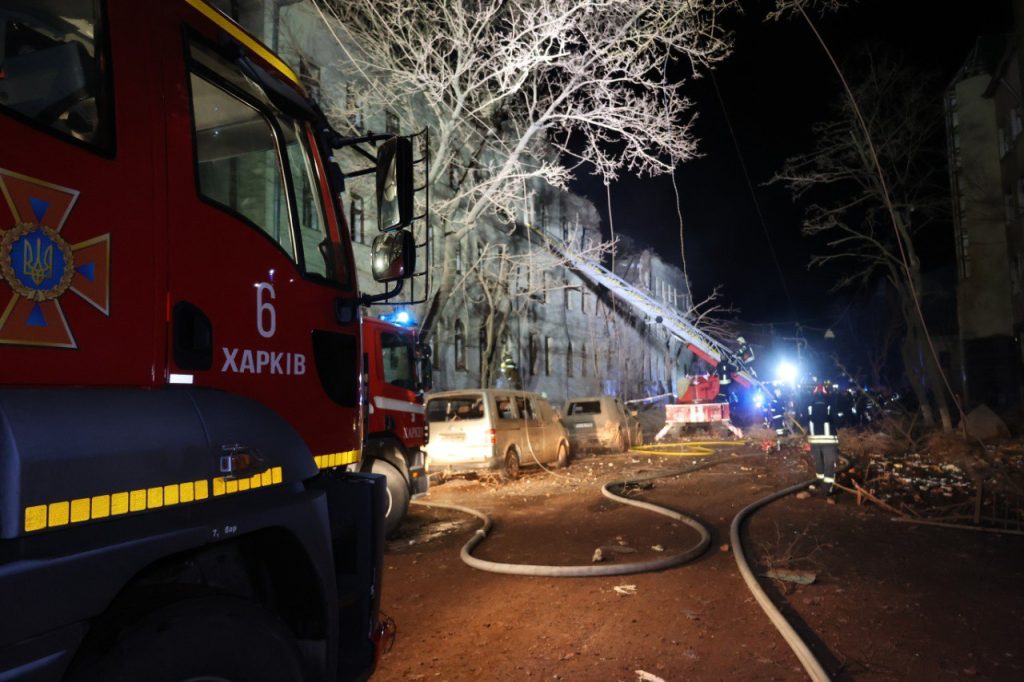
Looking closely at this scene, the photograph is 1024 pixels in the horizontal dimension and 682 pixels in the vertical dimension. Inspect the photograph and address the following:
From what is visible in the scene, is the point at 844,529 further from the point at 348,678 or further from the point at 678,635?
the point at 348,678

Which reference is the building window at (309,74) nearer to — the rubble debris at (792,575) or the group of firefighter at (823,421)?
the group of firefighter at (823,421)

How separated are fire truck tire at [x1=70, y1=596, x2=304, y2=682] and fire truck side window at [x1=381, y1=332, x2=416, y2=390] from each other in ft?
20.9

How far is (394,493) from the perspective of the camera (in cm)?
799

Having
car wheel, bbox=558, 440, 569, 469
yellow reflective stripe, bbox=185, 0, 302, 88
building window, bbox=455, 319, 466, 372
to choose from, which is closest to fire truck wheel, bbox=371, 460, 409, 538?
yellow reflective stripe, bbox=185, 0, 302, 88

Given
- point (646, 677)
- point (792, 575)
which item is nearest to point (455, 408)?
point (792, 575)

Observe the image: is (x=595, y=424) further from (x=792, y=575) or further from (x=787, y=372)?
(x=792, y=575)

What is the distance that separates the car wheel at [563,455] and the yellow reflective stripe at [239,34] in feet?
41.1

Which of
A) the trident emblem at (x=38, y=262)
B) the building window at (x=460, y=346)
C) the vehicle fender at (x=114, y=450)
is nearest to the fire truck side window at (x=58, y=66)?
the trident emblem at (x=38, y=262)

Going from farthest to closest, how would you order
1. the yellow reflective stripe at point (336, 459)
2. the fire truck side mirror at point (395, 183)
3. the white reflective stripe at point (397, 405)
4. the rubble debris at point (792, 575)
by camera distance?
the white reflective stripe at point (397, 405) → the rubble debris at point (792, 575) → the fire truck side mirror at point (395, 183) → the yellow reflective stripe at point (336, 459)

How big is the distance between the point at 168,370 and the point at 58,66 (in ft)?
3.31

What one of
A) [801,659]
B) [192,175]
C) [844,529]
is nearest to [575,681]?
[801,659]

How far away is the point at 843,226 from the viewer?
72.4 feet

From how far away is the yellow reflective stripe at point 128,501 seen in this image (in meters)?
1.68

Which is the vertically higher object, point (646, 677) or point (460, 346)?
point (460, 346)
